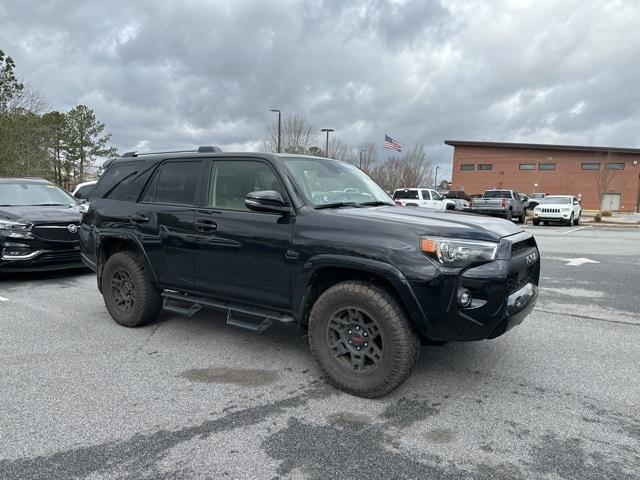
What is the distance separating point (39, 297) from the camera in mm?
6559

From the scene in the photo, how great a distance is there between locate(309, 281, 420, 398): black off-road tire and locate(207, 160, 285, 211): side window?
1093 millimetres

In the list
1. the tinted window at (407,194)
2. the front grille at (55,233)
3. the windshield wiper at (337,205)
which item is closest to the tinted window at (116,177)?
the windshield wiper at (337,205)

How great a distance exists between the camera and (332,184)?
434 cm

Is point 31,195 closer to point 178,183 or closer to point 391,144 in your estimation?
point 178,183

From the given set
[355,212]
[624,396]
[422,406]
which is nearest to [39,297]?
[355,212]

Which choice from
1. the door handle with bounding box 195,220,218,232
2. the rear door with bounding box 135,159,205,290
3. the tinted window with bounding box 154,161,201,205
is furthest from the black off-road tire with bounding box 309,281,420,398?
the tinted window with bounding box 154,161,201,205

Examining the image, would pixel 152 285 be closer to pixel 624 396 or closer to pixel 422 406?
pixel 422 406

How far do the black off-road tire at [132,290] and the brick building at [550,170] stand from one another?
52.1 m

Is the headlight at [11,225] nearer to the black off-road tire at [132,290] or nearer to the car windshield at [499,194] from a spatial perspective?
the black off-road tire at [132,290]

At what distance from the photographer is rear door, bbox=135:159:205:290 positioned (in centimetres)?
448

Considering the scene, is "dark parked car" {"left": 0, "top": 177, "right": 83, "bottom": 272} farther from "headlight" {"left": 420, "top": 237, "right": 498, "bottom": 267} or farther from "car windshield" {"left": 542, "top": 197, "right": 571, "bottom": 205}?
"car windshield" {"left": 542, "top": 197, "right": 571, "bottom": 205}

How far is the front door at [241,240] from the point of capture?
3.88 m

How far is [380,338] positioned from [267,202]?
135 centimetres

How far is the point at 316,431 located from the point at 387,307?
0.94m
